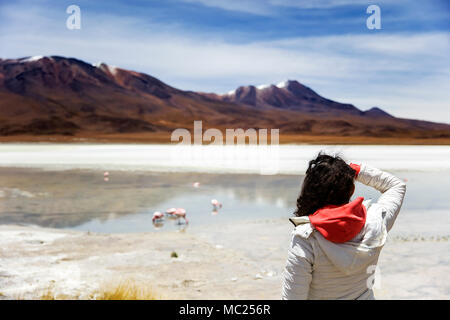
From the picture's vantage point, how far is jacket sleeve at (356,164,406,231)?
1674mm

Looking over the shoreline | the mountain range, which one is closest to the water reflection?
the shoreline

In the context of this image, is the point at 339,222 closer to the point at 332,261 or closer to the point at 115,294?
the point at 332,261

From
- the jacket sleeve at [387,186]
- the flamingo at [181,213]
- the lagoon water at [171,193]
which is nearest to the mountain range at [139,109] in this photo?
the lagoon water at [171,193]

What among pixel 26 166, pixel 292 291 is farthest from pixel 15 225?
pixel 26 166

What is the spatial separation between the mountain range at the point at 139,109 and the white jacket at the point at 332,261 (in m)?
46.4

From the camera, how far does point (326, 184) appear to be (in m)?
1.53

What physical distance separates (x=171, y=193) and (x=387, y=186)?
28.8ft

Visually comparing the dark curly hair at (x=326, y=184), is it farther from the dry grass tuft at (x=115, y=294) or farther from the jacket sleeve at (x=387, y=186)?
the dry grass tuft at (x=115, y=294)

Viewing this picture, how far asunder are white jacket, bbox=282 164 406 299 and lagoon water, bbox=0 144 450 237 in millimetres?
290

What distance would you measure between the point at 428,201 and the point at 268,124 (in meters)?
62.8

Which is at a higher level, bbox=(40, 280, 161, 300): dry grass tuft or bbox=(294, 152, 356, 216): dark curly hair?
bbox=(294, 152, 356, 216): dark curly hair

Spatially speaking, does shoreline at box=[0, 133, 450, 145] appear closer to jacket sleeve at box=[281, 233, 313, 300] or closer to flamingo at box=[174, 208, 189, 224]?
flamingo at box=[174, 208, 189, 224]

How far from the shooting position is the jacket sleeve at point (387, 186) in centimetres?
167

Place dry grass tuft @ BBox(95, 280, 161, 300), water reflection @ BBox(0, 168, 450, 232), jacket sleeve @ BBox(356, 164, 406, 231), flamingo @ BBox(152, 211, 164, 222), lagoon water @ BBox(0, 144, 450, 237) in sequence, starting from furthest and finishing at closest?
water reflection @ BBox(0, 168, 450, 232)
lagoon water @ BBox(0, 144, 450, 237)
flamingo @ BBox(152, 211, 164, 222)
dry grass tuft @ BBox(95, 280, 161, 300)
jacket sleeve @ BBox(356, 164, 406, 231)
